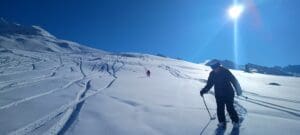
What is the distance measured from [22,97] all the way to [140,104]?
4.42m

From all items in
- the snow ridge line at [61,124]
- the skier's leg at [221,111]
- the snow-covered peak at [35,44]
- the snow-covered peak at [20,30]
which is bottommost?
the snow ridge line at [61,124]

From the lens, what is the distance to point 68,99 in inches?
377

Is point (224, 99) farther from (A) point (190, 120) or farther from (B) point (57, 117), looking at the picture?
(B) point (57, 117)

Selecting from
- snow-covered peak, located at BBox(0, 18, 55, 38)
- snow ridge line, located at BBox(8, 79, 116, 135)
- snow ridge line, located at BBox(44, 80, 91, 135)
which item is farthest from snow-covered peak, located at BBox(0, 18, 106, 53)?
snow ridge line, located at BBox(44, 80, 91, 135)

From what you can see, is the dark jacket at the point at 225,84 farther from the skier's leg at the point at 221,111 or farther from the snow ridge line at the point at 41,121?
the snow ridge line at the point at 41,121

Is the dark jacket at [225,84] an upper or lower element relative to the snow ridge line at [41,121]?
upper

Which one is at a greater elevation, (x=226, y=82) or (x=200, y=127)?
(x=226, y=82)

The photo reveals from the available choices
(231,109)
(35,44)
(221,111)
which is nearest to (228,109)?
(231,109)

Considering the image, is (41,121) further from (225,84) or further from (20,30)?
(20,30)

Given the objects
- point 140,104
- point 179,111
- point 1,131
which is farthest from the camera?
point 140,104

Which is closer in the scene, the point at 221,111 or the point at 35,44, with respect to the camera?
the point at 221,111

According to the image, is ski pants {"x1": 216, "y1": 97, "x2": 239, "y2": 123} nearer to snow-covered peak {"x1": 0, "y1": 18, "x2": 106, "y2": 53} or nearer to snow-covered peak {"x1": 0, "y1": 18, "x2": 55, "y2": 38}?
snow-covered peak {"x1": 0, "y1": 18, "x2": 106, "y2": 53}

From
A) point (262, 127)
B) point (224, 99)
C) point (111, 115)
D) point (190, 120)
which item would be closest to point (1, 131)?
point (111, 115)

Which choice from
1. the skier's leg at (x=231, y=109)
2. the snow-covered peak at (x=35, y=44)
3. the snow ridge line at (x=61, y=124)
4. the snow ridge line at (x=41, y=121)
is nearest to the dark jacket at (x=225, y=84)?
the skier's leg at (x=231, y=109)
